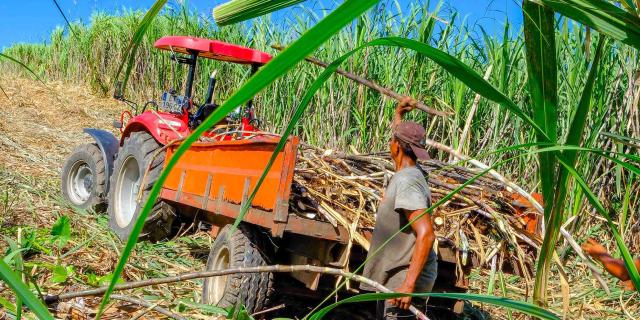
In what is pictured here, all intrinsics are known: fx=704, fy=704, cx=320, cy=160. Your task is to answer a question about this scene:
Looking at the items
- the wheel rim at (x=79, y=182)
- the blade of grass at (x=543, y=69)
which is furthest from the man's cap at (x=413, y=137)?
the wheel rim at (x=79, y=182)

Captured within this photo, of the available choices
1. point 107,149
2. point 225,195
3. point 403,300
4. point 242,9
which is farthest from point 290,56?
point 107,149

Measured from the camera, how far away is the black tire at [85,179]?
6.73 metres

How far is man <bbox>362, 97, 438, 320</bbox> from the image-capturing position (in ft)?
10.8

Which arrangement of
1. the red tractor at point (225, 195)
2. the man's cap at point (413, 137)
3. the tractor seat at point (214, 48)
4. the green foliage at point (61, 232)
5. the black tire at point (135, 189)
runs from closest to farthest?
the man's cap at point (413, 137) < the red tractor at point (225, 195) < the green foliage at point (61, 232) < the black tire at point (135, 189) < the tractor seat at point (214, 48)

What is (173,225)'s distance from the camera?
5895 mm

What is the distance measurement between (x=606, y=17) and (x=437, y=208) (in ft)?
10.7

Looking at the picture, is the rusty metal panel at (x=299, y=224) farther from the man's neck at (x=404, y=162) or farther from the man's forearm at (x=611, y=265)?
the man's forearm at (x=611, y=265)

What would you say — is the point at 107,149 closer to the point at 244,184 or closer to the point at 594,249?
the point at 244,184

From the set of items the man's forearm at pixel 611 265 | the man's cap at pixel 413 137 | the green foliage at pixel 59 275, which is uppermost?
the man's cap at pixel 413 137

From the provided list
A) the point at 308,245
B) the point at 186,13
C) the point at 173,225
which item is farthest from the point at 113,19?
the point at 308,245

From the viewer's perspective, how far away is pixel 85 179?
711 centimetres

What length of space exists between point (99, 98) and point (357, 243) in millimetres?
11870

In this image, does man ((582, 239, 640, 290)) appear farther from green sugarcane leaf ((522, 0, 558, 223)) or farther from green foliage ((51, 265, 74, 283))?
green foliage ((51, 265, 74, 283))

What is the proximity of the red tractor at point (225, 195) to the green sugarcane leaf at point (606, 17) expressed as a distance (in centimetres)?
177
